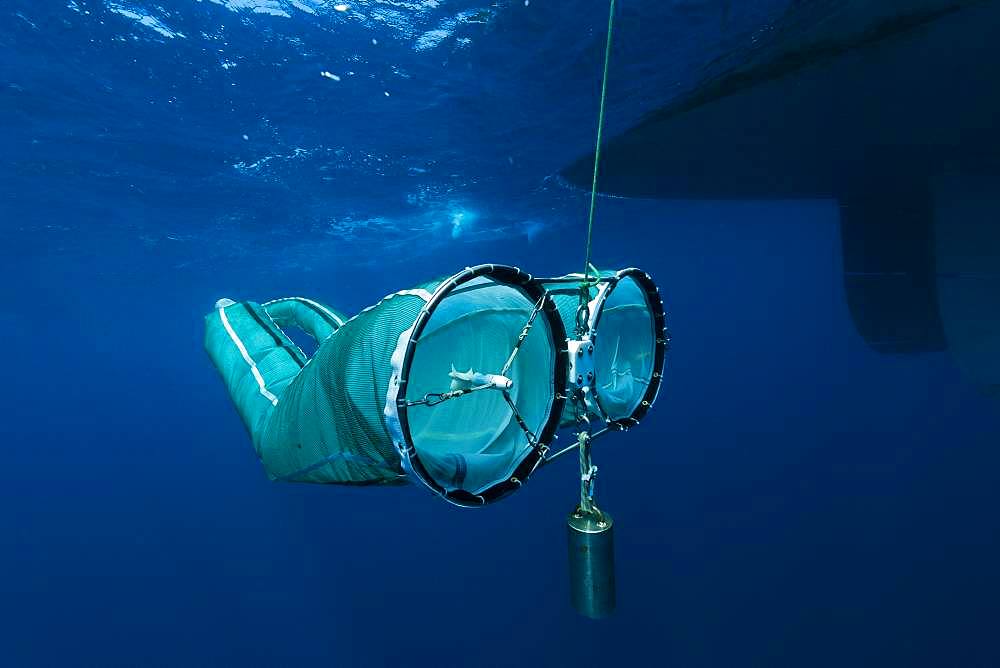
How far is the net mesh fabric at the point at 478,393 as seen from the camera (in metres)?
2.16

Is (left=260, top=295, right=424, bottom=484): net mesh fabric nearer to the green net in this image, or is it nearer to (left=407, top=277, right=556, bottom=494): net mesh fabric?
the green net

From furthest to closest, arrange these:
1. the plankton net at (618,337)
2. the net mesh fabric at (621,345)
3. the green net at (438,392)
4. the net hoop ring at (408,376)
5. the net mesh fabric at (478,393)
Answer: the net mesh fabric at (621,345), the plankton net at (618,337), the net mesh fabric at (478,393), the green net at (438,392), the net hoop ring at (408,376)

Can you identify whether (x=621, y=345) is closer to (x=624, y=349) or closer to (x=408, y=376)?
(x=624, y=349)

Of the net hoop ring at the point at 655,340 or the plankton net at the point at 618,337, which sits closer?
the plankton net at the point at 618,337

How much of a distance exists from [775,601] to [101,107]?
17257mm

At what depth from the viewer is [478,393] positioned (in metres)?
2.63

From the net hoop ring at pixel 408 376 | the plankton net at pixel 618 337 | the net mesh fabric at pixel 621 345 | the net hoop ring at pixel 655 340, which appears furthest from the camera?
the net mesh fabric at pixel 621 345

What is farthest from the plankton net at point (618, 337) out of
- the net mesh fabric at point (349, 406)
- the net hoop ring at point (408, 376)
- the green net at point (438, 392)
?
the net mesh fabric at point (349, 406)

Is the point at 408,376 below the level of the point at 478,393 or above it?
above

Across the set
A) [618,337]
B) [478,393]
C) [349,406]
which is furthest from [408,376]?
[618,337]

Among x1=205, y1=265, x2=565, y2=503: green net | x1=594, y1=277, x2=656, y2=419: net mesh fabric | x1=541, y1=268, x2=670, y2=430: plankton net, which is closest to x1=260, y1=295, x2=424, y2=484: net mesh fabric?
x1=205, y1=265, x2=565, y2=503: green net

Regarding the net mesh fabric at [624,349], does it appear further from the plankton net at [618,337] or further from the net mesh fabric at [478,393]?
the net mesh fabric at [478,393]

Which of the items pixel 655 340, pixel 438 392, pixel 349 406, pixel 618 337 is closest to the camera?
pixel 349 406

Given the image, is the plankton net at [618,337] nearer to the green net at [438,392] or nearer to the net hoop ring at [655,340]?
the net hoop ring at [655,340]
